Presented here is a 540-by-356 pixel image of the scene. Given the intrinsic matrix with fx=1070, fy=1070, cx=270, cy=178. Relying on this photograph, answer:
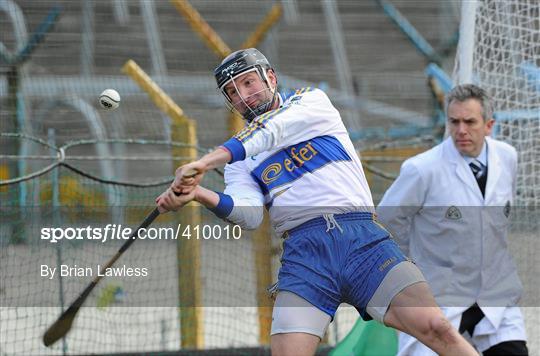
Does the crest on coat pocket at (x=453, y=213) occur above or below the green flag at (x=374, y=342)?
above

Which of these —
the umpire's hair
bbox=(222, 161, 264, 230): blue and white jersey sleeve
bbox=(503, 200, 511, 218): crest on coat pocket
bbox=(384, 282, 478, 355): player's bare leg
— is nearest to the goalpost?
the umpire's hair

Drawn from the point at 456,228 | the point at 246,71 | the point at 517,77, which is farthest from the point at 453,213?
the point at 517,77

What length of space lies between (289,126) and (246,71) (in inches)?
12.7

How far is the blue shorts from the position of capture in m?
4.21

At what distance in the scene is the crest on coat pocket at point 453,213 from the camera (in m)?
5.25

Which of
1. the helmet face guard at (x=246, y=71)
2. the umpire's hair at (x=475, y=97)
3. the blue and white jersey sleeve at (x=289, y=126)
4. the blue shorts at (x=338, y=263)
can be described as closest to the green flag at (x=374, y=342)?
the umpire's hair at (x=475, y=97)

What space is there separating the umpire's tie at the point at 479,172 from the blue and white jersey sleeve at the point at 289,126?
43.7 inches

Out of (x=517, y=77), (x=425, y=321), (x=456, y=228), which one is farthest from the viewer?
(x=517, y=77)

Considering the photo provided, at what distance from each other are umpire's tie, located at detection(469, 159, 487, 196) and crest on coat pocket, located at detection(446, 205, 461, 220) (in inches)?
7.0

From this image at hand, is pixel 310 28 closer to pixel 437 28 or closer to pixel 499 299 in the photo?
pixel 437 28

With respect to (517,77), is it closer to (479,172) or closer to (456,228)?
(479,172)

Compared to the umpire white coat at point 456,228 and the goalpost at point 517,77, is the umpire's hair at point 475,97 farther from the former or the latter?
the goalpost at point 517,77

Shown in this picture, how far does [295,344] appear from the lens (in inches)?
162

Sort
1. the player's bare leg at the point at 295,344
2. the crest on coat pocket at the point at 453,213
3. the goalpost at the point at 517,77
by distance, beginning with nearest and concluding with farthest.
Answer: the player's bare leg at the point at 295,344 → the crest on coat pocket at the point at 453,213 → the goalpost at the point at 517,77
